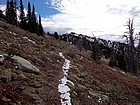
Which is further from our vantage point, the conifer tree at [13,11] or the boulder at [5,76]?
the conifer tree at [13,11]

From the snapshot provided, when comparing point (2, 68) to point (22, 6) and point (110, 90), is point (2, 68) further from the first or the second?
point (22, 6)

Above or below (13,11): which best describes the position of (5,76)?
below

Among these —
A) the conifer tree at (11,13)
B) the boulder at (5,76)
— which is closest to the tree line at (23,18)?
the conifer tree at (11,13)

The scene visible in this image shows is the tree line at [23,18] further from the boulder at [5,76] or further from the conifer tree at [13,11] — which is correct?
the boulder at [5,76]

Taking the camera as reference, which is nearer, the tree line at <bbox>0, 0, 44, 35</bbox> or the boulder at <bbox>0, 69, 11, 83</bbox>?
the boulder at <bbox>0, 69, 11, 83</bbox>

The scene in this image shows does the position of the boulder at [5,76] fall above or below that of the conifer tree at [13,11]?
below

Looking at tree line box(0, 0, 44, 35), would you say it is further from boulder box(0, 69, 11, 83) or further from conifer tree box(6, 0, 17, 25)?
boulder box(0, 69, 11, 83)

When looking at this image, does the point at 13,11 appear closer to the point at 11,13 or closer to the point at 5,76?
the point at 11,13

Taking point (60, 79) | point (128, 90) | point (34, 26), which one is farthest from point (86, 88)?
point (34, 26)

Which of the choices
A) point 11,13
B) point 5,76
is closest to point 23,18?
point 11,13

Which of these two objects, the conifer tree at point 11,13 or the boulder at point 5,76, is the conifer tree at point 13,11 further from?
the boulder at point 5,76

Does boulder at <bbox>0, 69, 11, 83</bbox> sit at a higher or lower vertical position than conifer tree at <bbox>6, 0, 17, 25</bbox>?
lower

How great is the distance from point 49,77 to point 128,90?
30.3 feet

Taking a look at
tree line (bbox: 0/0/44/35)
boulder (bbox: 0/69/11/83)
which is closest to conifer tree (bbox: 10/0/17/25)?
tree line (bbox: 0/0/44/35)
